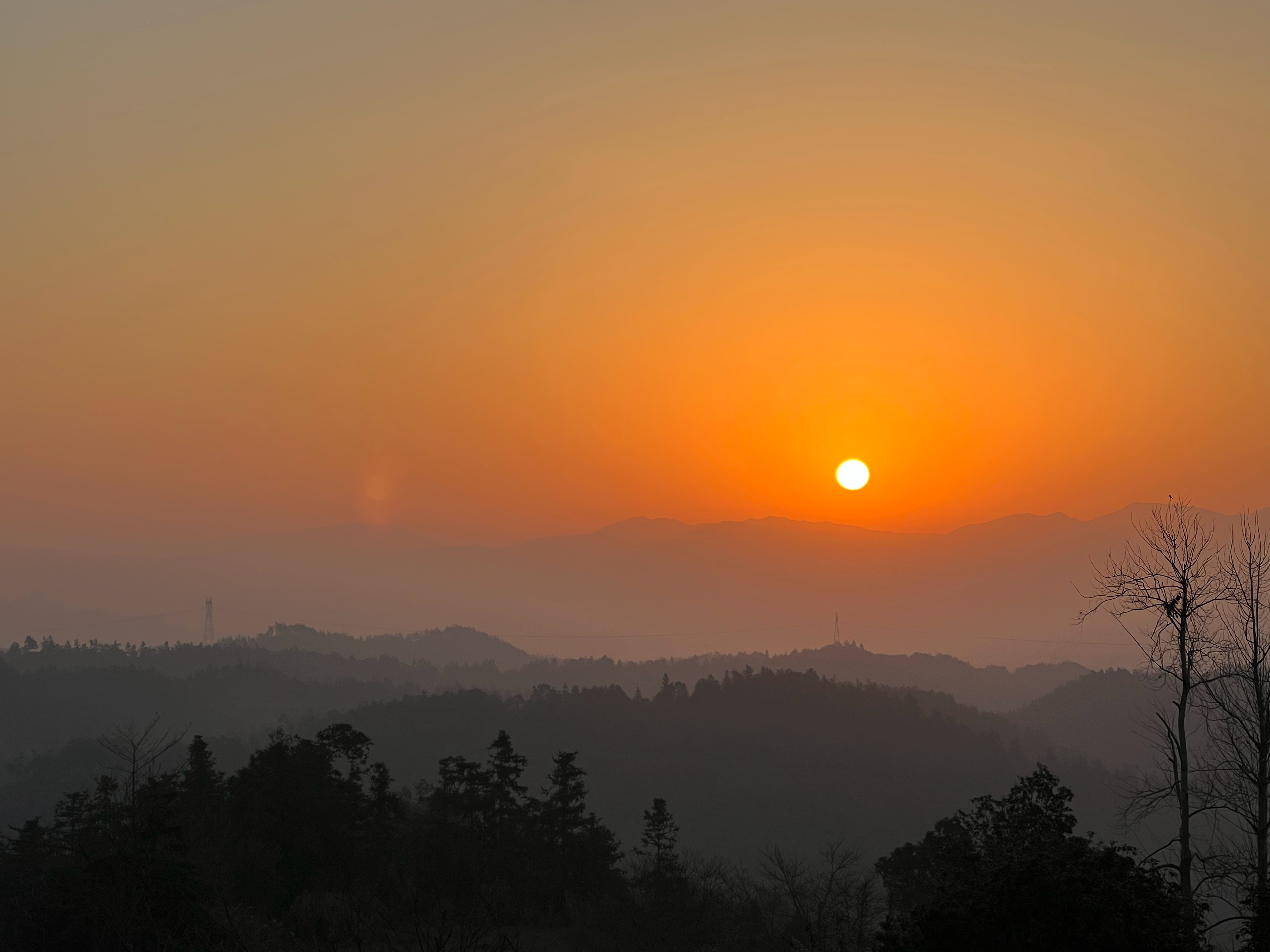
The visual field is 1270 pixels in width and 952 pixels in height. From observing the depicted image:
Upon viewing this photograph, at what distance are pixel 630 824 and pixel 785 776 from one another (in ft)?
103

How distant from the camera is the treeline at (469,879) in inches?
590

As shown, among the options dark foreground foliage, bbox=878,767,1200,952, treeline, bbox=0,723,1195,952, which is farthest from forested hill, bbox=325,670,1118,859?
dark foreground foliage, bbox=878,767,1200,952

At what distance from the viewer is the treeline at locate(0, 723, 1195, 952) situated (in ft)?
49.1

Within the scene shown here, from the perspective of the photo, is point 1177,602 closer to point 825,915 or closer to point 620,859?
point 825,915

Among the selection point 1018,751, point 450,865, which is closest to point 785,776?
point 1018,751

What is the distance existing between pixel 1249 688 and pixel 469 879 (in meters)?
37.0

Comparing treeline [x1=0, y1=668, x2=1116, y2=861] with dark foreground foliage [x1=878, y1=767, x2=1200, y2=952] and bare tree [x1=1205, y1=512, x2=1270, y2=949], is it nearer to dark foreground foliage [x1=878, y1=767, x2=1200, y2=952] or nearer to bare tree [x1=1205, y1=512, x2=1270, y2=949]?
bare tree [x1=1205, y1=512, x2=1270, y2=949]

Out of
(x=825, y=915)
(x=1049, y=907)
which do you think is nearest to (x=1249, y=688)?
(x=1049, y=907)

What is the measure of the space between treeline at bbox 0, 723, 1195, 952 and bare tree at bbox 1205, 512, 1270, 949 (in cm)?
253

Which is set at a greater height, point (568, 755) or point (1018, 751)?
point (568, 755)

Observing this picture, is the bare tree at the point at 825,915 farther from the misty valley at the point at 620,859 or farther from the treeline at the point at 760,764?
the treeline at the point at 760,764

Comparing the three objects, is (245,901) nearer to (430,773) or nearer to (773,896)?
(773,896)

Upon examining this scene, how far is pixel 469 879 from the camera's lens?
46.0m

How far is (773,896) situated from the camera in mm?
38625
